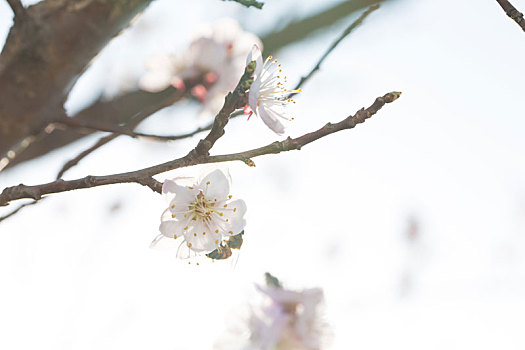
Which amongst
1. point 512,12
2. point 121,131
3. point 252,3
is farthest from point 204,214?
point 512,12

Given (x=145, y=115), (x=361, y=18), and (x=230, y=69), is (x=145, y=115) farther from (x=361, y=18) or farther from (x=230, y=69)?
(x=230, y=69)

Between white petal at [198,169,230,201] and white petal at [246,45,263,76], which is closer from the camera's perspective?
white petal at [246,45,263,76]

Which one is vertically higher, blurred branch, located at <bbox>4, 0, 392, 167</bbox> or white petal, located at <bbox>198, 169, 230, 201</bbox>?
blurred branch, located at <bbox>4, 0, 392, 167</bbox>

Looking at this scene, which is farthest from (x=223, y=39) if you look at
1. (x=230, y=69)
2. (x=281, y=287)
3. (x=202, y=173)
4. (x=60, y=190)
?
(x=60, y=190)

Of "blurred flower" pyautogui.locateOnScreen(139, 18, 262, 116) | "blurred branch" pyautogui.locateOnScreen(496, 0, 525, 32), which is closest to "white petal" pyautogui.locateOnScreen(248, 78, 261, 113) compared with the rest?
"blurred branch" pyautogui.locateOnScreen(496, 0, 525, 32)

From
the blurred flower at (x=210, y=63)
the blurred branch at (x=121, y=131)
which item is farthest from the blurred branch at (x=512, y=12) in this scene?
the blurred flower at (x=210, y=63)

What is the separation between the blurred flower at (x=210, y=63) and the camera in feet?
4.96

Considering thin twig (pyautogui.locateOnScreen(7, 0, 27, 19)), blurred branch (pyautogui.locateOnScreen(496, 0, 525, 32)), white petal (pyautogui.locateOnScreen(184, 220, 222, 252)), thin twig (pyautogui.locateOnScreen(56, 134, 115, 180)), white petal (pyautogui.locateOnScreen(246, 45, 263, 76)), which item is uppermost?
blurred branch (pyautogui.locateOnScreen(496, 0, 525, 32))

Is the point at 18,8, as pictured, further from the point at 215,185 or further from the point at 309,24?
the point at 309,24

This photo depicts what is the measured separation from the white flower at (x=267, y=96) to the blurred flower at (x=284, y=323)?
366 millimetres

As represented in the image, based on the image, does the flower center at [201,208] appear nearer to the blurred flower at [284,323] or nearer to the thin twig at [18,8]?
the blurred flower at [284,323]

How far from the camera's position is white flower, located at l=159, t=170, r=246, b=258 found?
912 millimetres

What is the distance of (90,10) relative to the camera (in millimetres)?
751

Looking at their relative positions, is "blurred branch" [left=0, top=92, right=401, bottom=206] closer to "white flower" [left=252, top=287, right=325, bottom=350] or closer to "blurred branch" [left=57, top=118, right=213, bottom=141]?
"blurred branch" [left=57, top=118, right=213, bottom=141]
